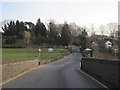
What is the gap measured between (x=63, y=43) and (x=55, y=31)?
774cm

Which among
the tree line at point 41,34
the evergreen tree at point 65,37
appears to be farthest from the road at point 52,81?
the evergreen tree at point 65,37

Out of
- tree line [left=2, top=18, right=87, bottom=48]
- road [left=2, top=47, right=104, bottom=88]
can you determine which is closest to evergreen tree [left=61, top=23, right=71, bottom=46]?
tree line [left=2, top=18, right=87, bottom=48]

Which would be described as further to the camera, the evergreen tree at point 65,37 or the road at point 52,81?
the evergreen tree at point 65,37

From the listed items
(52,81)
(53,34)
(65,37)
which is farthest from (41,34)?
(52,81)

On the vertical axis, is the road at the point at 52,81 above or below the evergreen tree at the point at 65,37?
below

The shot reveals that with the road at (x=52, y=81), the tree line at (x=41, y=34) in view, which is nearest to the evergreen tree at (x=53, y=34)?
the tree line at (x=41, y=34)

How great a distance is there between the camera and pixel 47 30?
496 feet

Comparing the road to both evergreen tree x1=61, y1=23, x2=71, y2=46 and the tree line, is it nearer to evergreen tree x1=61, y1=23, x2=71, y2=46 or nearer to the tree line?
the tree line

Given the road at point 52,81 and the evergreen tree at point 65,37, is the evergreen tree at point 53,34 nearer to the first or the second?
the evergreen tree at point 65,37

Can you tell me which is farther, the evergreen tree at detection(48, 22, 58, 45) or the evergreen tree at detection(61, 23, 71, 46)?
the evergreen tree at detection(61, 23, 71, 46)

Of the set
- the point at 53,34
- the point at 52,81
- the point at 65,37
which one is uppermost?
the point at 53,34

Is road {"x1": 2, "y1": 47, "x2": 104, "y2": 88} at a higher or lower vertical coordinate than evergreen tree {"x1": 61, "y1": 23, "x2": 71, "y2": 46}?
lower

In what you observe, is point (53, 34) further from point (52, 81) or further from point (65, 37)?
point (52, 81)

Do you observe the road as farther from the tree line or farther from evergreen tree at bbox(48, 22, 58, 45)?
evergreen tree at bbox(48, 22, 58, 45)
